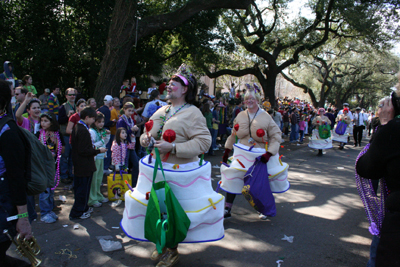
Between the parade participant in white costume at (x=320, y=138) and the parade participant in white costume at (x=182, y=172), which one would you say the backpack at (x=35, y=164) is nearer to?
the parade participant in white costume at (x=182, y=172)

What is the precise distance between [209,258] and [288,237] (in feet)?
4.30

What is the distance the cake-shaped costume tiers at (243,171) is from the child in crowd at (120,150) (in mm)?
1995

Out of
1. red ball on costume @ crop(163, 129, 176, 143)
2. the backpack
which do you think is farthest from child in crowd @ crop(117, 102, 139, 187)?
the backpack

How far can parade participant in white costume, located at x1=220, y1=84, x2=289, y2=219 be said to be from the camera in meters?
4.78

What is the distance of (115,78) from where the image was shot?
1035 centimetres

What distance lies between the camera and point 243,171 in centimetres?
478

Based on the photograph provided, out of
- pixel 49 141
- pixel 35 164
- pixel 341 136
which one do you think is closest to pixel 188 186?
pixel 35 164

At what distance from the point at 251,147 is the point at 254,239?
139 cm

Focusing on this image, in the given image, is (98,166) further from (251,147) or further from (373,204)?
(373,204)

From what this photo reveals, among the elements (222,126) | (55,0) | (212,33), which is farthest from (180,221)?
(212,33)

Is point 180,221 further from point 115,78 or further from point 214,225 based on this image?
point 115,78

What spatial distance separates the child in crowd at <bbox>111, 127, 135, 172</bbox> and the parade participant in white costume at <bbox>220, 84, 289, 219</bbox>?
78.5 inches

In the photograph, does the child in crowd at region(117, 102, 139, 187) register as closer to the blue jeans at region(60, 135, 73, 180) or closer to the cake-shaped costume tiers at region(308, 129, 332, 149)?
the blue jeans at region(60, 135, 73, 180)

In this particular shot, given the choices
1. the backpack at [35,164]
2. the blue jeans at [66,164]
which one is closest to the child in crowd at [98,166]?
the blue jeans at [66,164]
